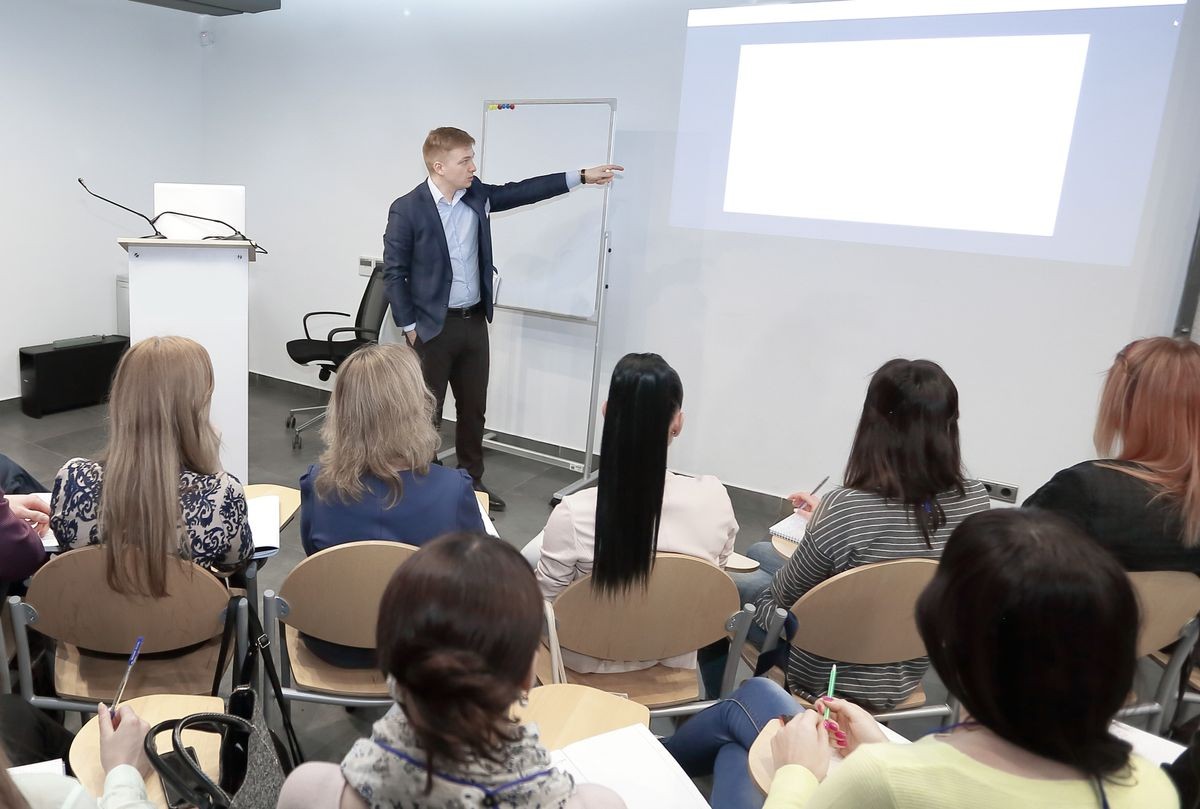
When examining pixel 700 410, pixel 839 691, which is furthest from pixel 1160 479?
pixel 700 410

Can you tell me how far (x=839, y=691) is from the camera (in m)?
1.87

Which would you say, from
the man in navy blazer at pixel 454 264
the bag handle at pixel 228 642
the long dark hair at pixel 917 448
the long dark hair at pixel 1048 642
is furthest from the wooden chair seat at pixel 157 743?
the man in navy blazer at pixel 454 264

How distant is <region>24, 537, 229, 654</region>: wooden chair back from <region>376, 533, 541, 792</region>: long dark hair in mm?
952

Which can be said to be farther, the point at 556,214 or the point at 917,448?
the point at 556,214

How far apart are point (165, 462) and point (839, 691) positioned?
159 cm

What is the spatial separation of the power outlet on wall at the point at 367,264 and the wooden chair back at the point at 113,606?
3743mm

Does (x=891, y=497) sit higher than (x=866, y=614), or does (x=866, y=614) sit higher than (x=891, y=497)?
(x=891, y=497)

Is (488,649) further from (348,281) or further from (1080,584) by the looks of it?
(348,281)

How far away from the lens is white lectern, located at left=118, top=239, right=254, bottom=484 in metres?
3.14

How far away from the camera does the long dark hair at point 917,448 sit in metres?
1.78

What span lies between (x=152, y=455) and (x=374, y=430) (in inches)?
18.1

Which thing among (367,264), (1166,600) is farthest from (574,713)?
(367,264)

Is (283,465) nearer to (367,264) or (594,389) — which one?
(367,264)

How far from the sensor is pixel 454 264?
12.6ft
